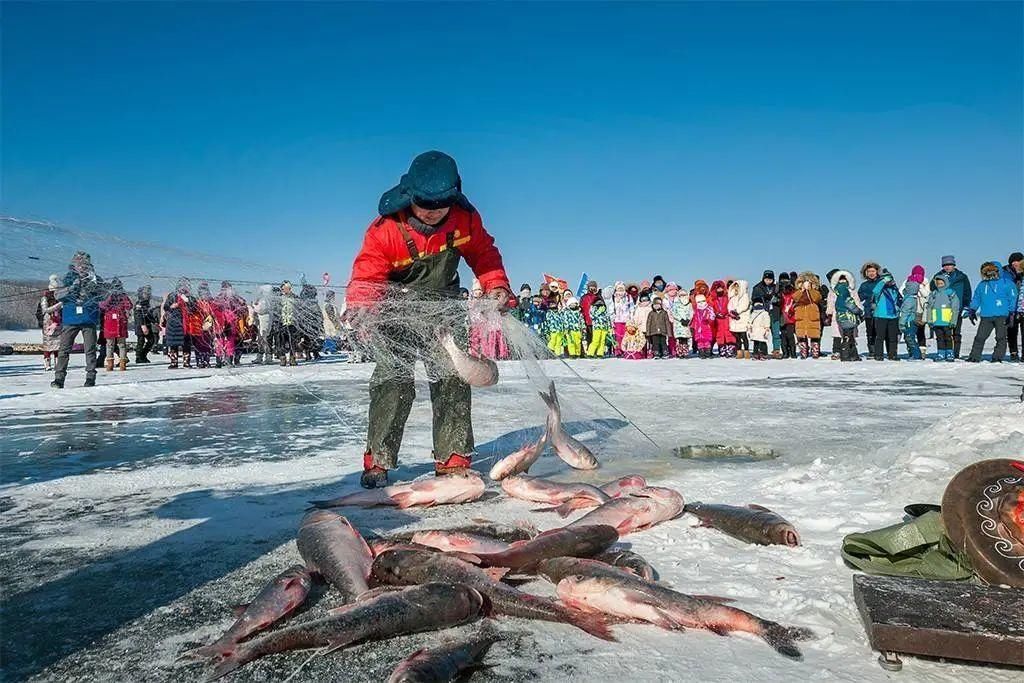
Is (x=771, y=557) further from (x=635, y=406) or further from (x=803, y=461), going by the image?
(x=635, y=406)

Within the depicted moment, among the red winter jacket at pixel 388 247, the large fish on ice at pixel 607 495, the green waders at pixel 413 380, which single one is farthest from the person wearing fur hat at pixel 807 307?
the large fish on ice at pixel 607 495

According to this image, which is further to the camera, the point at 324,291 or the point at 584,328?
the point at 584,328

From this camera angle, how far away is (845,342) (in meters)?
17.6

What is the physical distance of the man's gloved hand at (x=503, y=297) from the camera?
4.98 metres

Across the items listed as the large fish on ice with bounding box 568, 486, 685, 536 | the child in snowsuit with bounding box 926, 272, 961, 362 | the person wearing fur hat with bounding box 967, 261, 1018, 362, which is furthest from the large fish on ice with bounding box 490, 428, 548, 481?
the child in snowsuit with bounding box 926, 272, 961, 362

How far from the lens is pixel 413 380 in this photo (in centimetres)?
498

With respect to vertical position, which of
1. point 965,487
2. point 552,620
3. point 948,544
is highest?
point 965,487

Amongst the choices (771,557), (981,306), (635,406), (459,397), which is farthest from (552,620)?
(981,306)

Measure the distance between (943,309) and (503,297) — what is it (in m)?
15.4

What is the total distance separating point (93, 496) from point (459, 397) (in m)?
2.55

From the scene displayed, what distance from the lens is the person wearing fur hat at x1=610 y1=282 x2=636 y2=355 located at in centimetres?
2203

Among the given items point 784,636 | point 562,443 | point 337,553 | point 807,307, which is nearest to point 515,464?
point 562,443

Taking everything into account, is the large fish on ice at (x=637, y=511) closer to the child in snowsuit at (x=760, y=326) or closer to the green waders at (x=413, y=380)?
the green waders at (x=413, y=380)

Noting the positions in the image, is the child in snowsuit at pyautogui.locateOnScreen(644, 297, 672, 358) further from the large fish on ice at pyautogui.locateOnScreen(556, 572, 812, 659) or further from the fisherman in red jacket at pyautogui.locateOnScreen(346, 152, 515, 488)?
the large fish on ice at pyautogui.locateOnScreen(556, 572, 812, 659)
